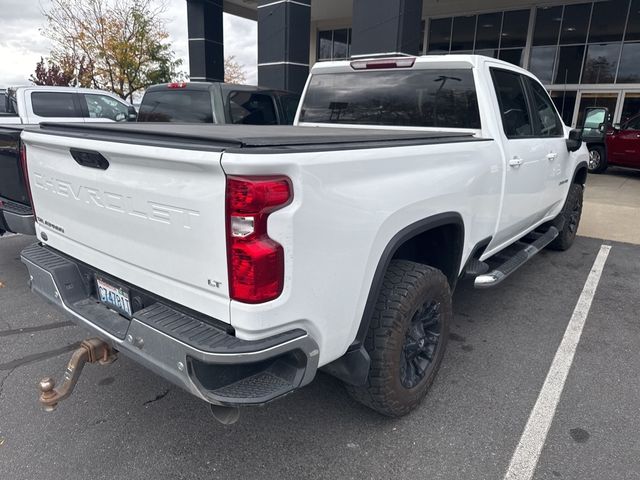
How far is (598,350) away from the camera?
360cm

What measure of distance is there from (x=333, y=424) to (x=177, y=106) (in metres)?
4.90

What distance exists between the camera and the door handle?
3478 mm

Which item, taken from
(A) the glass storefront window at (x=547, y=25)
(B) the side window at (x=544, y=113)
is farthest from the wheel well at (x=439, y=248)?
(A) the glass storefront window at (x=547, y=25)

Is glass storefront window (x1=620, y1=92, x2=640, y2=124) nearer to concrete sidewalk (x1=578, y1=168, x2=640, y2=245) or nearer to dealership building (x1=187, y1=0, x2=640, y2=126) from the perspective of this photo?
dealership building (x1=187, y1=0, x2=640, y2=126)

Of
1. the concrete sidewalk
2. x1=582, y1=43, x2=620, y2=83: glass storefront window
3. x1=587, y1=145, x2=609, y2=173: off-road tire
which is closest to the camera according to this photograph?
the concrete sidewalk

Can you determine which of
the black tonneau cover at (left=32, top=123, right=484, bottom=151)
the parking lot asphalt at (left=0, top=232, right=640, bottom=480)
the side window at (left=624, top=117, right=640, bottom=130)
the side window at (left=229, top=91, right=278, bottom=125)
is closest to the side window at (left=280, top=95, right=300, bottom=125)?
the side window at (left=229, top=91, right=278, bottom=125)

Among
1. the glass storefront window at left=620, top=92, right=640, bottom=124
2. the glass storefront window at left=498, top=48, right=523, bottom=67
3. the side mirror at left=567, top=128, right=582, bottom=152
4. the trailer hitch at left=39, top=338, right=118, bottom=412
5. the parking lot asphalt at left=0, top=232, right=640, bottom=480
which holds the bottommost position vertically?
the parking lot asphalt at left=0, top=232, right=640, bottom=480

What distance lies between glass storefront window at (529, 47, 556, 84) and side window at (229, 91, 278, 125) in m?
13.6

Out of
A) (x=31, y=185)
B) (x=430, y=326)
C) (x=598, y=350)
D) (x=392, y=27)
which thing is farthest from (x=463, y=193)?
(x=392, y=27)

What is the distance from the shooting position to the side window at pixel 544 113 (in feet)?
14.3

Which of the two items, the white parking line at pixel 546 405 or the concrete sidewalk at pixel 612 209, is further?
the concrete sidewalk at pixel 612 209

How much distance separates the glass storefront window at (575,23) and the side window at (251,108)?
13.9 metres

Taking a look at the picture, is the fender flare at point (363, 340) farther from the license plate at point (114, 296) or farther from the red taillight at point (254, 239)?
the license plate at point (114, 296)

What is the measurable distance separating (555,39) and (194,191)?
18.1m
